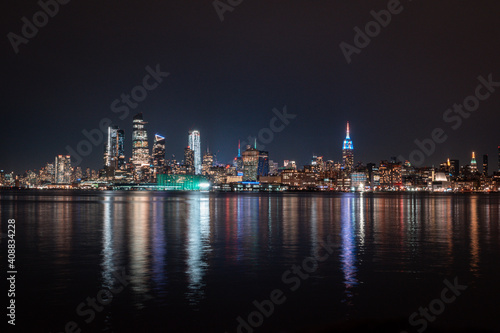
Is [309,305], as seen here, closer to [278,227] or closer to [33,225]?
[278,227]

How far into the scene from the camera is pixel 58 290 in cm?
1728
